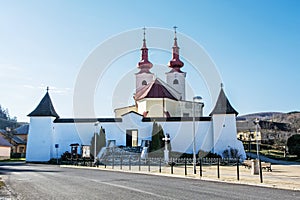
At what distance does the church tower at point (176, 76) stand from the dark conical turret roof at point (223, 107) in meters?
18.5

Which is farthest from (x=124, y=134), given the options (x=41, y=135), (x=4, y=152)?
(x=4, y=152)

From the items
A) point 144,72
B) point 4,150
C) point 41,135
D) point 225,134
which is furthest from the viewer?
point 144,72

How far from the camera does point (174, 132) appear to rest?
4053 centimetres

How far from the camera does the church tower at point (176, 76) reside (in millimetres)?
57812

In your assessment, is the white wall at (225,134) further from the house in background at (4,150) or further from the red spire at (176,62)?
the house in background at (4,150)

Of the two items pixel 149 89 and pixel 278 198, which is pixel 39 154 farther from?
pixel 278 198

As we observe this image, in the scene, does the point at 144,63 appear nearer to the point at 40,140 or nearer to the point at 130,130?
the point at 130,130

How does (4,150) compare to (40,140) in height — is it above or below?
Result: below

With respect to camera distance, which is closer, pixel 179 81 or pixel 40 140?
pixel 40 140

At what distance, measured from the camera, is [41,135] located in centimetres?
4097

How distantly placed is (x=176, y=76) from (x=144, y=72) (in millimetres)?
5658

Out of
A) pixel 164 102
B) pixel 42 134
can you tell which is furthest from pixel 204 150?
pixel 42 134

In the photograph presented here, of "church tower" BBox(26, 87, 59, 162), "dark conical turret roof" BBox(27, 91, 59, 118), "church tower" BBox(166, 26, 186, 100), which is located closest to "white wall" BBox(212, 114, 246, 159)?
"church tower" BBox(166, 26, 186, 100)

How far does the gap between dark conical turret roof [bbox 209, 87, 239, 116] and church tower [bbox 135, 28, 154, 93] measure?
20418 mm
